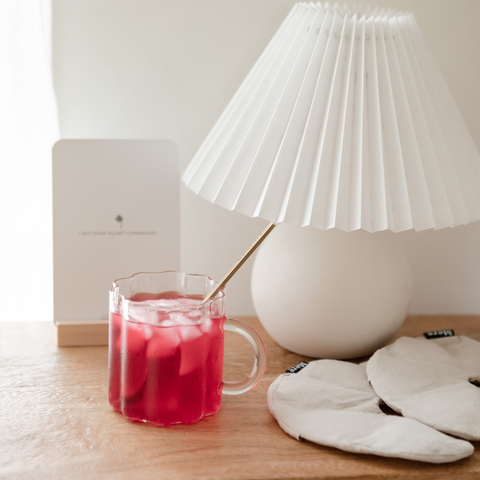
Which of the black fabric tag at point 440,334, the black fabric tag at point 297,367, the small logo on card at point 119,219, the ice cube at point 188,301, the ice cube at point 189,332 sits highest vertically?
the small logo on card at point 119,219

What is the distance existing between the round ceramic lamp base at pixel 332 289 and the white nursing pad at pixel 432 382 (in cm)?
5

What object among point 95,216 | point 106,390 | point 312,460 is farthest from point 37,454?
point 95,216

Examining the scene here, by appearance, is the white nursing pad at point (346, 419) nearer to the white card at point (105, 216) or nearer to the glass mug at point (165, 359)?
the glass mug at point (165, 359)

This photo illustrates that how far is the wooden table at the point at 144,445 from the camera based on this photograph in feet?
1.51

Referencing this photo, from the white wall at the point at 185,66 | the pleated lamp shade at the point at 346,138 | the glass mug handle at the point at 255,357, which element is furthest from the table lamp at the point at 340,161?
the white wall at the point at 185,66

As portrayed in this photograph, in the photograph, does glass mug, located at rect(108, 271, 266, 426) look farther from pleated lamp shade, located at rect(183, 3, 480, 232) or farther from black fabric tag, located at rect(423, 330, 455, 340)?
black fabric tag, located at rect(423, 330, 455, 340)

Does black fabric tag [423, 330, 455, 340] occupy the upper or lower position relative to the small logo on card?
lower

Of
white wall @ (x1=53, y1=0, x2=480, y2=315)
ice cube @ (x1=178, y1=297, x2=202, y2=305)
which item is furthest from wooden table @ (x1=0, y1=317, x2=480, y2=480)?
white wall @ (x1=53, y1=0, x2=480, y2=315)

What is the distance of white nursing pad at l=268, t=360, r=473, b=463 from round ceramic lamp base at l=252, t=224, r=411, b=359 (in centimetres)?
6

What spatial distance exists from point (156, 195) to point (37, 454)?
404 millimetres

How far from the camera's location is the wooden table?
46 centimetres

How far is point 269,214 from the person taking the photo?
545 millimetres

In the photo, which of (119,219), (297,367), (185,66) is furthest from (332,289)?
(185,66)

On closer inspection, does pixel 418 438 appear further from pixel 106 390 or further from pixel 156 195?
pixel 156 195
